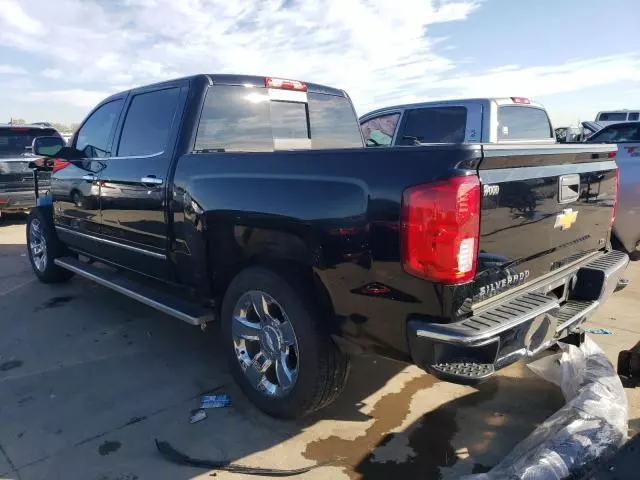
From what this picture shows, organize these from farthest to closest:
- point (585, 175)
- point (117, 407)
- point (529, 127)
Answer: point (529, 127) < point (117, 407) < point (585, 175)

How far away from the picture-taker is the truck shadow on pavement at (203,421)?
2.78 metres

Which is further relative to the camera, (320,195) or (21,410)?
(21,410)

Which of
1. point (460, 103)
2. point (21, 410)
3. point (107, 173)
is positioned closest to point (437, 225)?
point (21, 410)

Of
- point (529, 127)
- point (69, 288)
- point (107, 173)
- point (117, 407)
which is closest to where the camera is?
point (117, 407)

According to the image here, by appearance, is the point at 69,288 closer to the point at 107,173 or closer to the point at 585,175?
the point at 107,173

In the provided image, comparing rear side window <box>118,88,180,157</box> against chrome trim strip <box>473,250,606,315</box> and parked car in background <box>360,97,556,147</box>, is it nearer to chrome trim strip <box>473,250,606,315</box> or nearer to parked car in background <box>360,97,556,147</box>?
chrome trim strip <box>473,250,606,315</box>

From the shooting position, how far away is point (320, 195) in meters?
2.64

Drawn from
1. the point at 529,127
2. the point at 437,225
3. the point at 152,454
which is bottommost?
the point at 152,454

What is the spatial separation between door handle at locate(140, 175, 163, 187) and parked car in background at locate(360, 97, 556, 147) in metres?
3.29

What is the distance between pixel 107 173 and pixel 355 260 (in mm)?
2871

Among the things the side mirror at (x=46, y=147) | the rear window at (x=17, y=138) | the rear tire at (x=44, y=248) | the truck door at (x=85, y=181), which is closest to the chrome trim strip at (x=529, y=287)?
the truck door at (x=85, y=181)

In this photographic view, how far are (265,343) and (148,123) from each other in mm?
2113

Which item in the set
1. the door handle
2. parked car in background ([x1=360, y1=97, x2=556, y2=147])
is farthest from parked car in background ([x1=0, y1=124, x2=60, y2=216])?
the door handle

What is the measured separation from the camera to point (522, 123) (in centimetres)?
680
